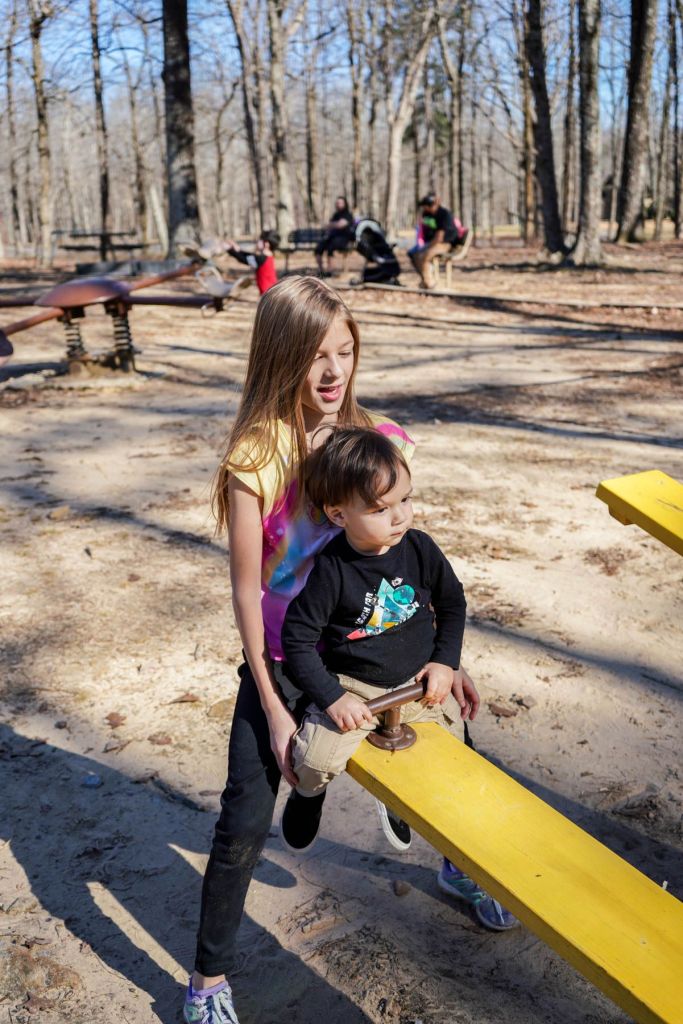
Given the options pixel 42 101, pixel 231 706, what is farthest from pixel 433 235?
pixel 231 706

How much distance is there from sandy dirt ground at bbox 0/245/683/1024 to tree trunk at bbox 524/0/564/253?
40.8 ft

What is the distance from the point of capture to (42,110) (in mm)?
22266

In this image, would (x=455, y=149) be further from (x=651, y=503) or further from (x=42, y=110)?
(x=651, y=503)

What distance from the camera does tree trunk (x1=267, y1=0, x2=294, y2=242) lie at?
23.2 meters

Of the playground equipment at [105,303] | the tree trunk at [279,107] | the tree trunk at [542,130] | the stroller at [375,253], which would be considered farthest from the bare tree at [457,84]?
the playground equipment at [105,303]

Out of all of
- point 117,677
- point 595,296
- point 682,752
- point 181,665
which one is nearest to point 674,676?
point 682,752

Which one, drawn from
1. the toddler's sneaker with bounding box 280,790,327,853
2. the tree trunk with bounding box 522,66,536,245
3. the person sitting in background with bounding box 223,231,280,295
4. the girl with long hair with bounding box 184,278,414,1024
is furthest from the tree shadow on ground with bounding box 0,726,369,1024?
the tree trunk with bounding box 522,66,536,245

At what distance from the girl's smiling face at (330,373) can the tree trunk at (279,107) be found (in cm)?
2291

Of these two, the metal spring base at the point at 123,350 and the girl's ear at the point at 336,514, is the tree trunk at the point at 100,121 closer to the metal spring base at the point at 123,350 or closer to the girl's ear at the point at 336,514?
the metal spring base at the point at 123,350

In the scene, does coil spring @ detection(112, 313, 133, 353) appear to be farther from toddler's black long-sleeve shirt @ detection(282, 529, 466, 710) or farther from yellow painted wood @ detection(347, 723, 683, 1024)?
yellow painted wood @ detection(347, 723, 683, 1024)

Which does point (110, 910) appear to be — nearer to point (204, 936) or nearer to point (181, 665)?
point (204, 936)

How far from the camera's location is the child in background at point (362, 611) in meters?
1.92

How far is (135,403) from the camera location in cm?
871

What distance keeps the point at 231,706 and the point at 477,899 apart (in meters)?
1.33
